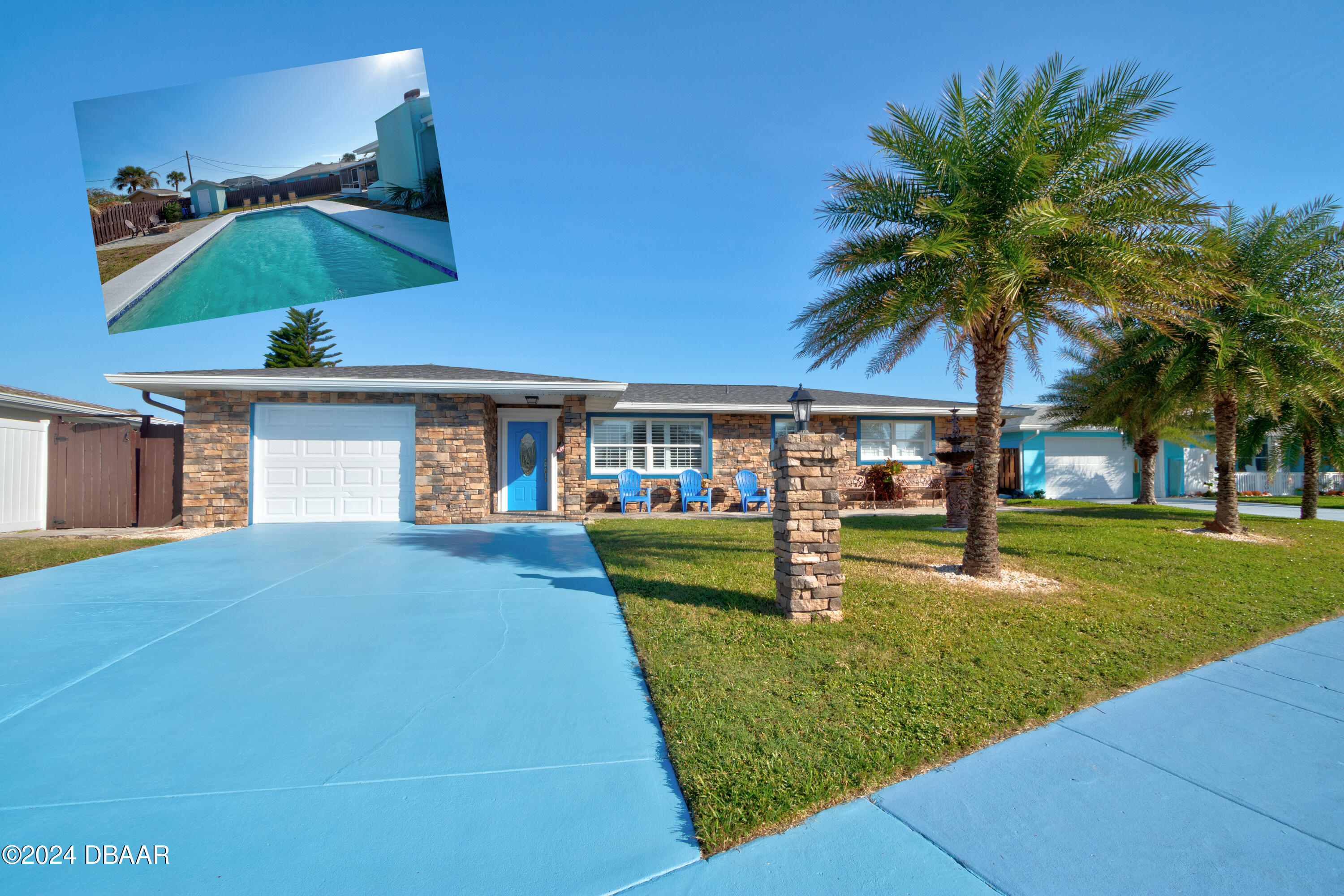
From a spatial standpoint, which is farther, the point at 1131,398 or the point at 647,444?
the point at 647,444

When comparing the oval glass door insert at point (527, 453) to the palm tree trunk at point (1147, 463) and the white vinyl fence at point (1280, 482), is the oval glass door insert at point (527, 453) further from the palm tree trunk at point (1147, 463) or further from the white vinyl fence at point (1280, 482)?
the white vinyl fence at point (1280, 482)

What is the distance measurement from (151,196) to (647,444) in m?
12.0

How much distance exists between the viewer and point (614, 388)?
12016 mm

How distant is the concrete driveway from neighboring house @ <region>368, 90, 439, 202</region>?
113 inches

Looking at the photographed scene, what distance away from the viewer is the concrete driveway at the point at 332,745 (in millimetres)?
2152

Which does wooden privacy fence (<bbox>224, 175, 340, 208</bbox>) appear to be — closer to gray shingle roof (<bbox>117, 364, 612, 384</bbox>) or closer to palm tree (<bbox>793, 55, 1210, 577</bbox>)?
palm tree (<bbox>793, 55, 1210, 577</bbox>)

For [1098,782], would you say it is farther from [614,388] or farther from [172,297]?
[614,388]

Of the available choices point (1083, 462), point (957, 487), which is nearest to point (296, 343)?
point (957, 487)

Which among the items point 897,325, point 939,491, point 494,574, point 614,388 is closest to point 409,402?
point 614,388

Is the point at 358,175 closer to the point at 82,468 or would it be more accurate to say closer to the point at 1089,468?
the point at 82,468

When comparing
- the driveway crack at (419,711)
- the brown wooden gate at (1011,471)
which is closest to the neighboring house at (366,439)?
the driveway crack at (419,711)

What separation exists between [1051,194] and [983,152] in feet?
2.64

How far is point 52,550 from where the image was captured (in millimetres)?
8586

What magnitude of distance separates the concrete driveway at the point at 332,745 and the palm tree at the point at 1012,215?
170 inches
